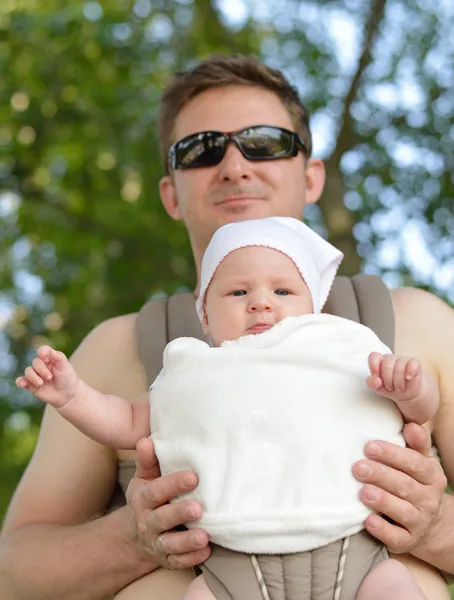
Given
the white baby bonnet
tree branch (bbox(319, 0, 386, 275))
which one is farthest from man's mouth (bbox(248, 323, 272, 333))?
tree branch (bbox(319, 0, 386, 275))

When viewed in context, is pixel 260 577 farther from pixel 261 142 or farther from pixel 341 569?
pixel 261 142

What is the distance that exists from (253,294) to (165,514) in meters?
0.57

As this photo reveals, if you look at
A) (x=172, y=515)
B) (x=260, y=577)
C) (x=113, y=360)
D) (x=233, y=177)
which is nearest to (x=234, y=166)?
(x=233, y=177)

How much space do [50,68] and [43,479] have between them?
5225mm

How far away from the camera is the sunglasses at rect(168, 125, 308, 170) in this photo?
3.09 meters

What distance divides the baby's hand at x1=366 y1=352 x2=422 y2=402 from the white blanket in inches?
4.8

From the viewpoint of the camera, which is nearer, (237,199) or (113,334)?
(113,334)

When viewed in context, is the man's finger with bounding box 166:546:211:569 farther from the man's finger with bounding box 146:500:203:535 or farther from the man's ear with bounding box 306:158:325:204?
the man's ear with bounding box 306:158:325:204

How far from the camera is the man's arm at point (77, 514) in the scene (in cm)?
243

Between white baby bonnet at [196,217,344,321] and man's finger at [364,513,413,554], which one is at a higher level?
white baby bonnet at [196,217,344,321]

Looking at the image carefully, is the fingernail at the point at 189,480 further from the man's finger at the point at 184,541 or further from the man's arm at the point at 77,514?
the man's arm at the point at 77,514

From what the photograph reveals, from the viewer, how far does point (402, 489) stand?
2035 millimetres

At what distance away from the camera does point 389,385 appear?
1907 millimetres

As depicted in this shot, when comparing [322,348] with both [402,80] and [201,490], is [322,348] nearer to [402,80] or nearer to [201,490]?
[201,490]
